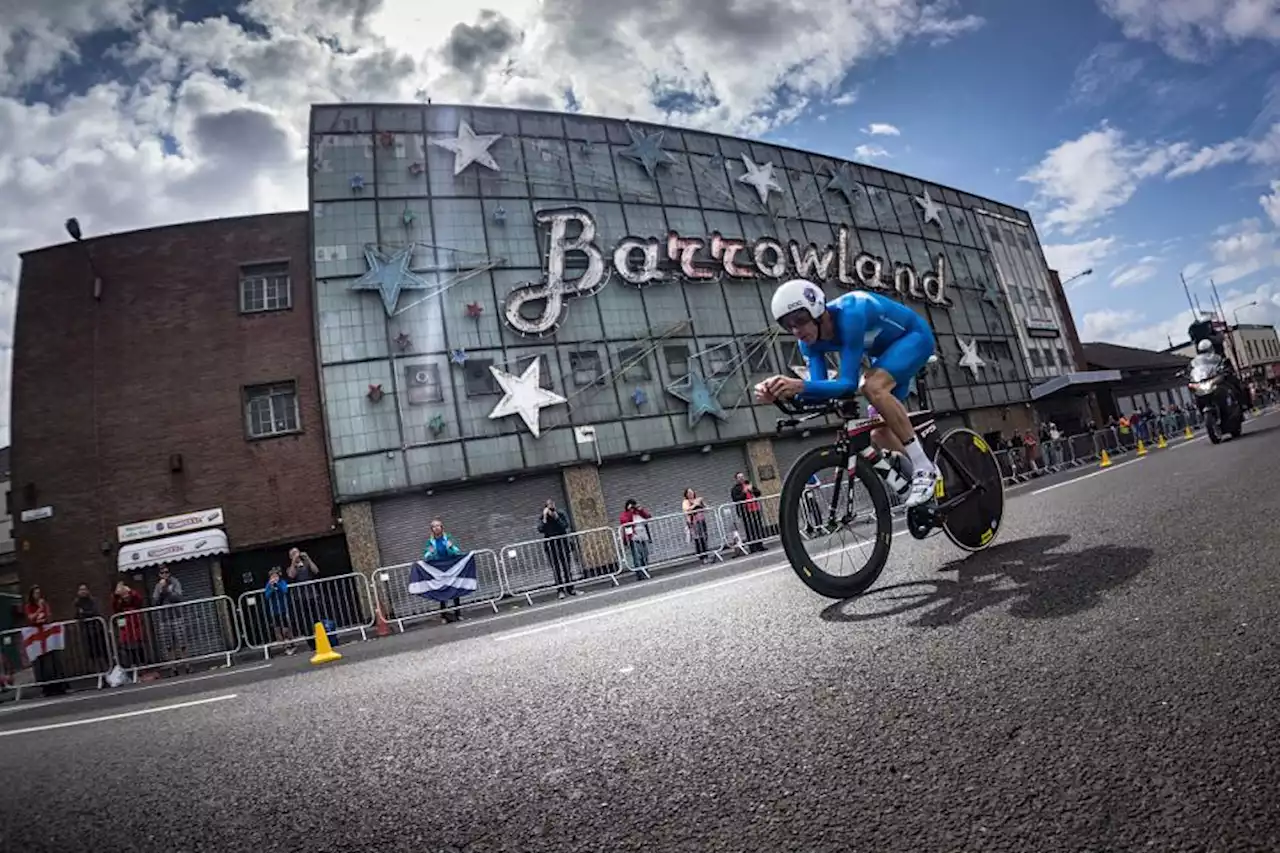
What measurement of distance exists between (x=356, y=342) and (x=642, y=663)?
1912cm

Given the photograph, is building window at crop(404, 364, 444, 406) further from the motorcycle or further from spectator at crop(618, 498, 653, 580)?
the motorcycle

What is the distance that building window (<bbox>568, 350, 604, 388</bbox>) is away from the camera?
21547 millimetres

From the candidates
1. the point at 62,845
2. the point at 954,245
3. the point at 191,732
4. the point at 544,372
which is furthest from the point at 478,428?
the point at 954,245

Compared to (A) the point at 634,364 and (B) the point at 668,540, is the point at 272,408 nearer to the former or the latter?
(A) the point at 634,364

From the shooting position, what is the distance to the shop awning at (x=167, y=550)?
57.8 ft

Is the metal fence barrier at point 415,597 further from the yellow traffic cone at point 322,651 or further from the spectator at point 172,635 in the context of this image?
the yellow traffic cone at point 322,651

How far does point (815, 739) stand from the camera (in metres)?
1.60

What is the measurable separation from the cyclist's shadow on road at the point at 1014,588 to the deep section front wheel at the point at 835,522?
7.1 inches

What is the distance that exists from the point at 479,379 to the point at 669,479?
7062 mm

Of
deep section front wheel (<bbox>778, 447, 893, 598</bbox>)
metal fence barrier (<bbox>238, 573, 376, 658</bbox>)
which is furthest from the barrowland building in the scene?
deep section front wheel (<bbox>778, 447, 893, 598</bbox>)

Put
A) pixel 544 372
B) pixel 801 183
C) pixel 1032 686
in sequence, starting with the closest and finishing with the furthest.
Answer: pixel 1032 686
pixel 544 372
pixel 801 183

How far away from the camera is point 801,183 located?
29500mm

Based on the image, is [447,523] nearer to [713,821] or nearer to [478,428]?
[478,428]

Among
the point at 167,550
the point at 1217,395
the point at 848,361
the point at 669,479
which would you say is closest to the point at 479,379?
the point at 669,479
